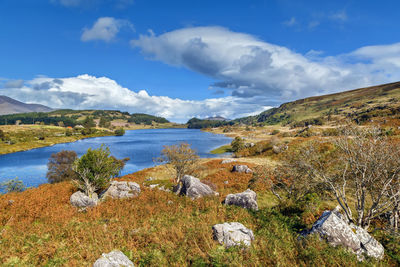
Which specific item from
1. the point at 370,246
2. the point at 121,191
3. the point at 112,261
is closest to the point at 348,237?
the point at 370,246

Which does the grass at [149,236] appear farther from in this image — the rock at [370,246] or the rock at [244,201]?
the rock at [244,201]

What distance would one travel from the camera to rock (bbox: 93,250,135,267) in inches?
254

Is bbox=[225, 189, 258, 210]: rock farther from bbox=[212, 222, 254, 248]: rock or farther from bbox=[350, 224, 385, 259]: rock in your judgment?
bbox=[350, 224, 385, 259]: rock

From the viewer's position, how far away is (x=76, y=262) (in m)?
6.88

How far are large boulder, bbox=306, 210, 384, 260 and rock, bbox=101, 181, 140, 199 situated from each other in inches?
573

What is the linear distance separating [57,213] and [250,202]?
43.9ft

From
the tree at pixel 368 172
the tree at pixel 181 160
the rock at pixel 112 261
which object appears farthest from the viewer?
the tree at pixel 181 160

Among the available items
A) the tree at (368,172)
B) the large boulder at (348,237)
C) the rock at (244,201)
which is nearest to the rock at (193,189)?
the rock at (244,201)

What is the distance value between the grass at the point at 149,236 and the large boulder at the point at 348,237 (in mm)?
432

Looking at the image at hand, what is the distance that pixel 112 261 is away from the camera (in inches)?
262

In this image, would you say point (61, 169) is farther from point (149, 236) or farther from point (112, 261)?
point (112, 261)

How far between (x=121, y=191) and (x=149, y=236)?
9633mm

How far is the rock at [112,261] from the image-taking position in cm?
644

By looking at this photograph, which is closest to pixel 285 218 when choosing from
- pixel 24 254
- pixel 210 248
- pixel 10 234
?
Result: pixel 210 248
